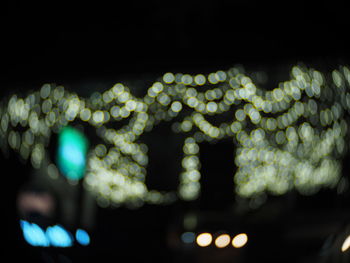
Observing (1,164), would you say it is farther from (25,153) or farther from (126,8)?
(126,8)

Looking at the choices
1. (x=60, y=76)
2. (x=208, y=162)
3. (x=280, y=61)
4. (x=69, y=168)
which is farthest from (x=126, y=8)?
(x=69, y=168)

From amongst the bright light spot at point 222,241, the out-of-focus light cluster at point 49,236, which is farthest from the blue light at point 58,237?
the bright light spot at point 222,241

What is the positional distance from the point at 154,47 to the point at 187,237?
0.61 m

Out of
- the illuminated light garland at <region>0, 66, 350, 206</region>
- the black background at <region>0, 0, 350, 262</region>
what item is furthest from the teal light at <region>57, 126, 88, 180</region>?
the black background at <region>0, 0, 350, 262</region>

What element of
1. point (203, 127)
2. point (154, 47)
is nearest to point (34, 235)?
point (154, 47)

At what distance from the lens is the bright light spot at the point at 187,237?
3.71 ft

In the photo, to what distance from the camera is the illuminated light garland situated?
163 cm

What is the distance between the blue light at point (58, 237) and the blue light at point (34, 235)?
0.05 feet

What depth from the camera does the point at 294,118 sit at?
76.2 inches

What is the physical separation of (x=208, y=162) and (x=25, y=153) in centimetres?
78

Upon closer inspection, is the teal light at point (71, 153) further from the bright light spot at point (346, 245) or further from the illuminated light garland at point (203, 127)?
the bright light spot at point (346, 245)

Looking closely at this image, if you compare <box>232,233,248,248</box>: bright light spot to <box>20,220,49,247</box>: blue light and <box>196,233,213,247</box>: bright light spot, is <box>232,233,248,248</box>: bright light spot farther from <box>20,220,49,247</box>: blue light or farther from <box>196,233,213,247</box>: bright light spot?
<box>20,220,49,247</box>: blue light

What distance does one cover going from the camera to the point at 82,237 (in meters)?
1.28

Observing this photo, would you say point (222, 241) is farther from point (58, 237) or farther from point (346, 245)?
point (58, 237)
